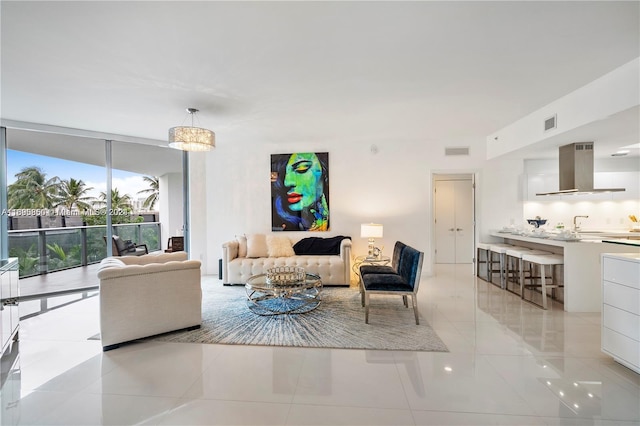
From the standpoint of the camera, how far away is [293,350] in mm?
2768

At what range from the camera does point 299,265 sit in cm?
507

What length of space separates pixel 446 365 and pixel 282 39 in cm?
309

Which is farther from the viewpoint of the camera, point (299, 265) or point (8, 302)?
point (299, 265)

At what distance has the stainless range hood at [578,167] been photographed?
180 inches

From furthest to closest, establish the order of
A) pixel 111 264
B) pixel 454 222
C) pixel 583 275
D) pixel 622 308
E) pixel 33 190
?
pixel 454 222 < pixel 33 190 < pixel 583 275 < pixel 111 264 < pixel 622 308

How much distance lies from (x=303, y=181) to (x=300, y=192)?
24 centimetres

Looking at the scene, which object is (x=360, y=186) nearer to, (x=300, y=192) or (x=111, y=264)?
(x=300, y=192)

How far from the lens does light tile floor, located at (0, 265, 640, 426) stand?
186 centimetres

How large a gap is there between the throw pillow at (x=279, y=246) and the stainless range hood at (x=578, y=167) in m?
4.80

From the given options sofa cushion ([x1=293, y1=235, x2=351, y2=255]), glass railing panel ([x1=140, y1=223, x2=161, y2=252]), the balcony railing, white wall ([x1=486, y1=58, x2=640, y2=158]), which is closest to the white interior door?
white wall ([x1=486, y1=58, x2=640, y2=158])

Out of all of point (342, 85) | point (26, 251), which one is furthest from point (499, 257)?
point (26, 251)

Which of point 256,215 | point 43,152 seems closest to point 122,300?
point 256,215

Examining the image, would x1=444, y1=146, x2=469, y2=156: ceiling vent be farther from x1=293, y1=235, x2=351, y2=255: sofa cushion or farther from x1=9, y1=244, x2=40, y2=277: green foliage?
x1=9, y1=244, x2=40, y2=277: green foliage

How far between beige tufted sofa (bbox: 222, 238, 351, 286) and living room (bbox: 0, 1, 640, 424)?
1.42 metres
